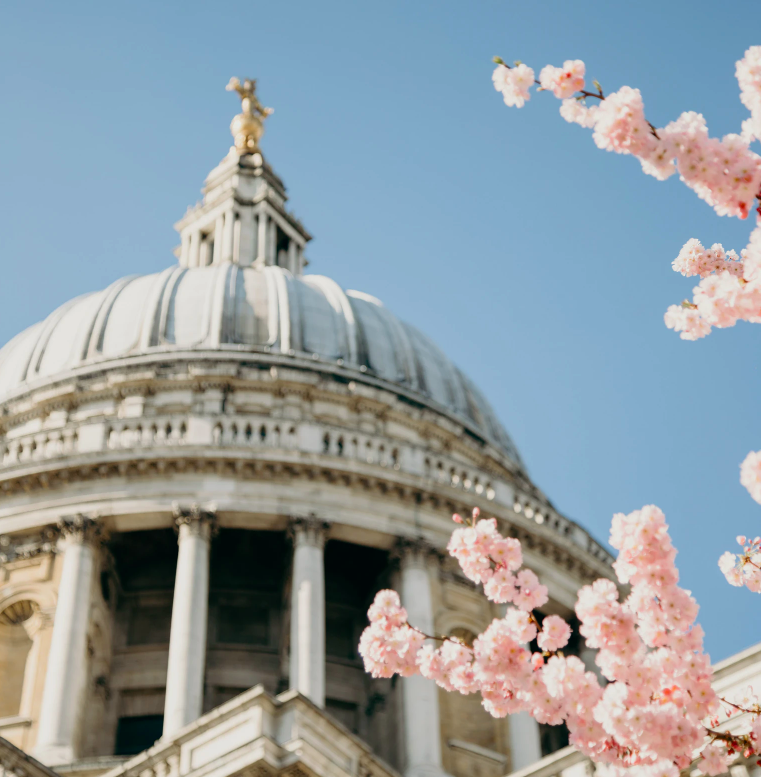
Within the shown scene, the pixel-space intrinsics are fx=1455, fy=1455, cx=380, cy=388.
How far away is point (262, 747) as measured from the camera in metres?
16.8

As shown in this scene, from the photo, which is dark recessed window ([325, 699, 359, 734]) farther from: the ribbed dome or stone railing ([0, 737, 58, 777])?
stone railing ([0, 737, 58, 777])

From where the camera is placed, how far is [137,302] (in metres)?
39.6

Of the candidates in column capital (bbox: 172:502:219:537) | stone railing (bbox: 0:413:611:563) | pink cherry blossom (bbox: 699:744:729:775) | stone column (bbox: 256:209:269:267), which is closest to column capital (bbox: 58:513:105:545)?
stone railing (bbox: 0:413:611:563)

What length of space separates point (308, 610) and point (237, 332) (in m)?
11.3

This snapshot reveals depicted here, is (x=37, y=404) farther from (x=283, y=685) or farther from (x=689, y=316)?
(x=689, y=316)

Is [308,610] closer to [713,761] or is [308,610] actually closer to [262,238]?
[713,761]

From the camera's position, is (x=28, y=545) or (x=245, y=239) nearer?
(x=28, y=545)

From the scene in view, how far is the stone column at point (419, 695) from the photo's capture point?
90.0ft

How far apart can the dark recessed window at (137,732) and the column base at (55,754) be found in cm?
316

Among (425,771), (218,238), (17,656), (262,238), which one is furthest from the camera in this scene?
(218,238)

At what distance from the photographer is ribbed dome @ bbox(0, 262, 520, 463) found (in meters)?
38.0

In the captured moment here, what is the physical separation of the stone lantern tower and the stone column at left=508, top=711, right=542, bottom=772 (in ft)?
0.15

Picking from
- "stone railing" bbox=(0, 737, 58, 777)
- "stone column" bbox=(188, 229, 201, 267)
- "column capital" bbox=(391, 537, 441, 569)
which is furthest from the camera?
"stone column" bbox=(188, 229, 201, 267)

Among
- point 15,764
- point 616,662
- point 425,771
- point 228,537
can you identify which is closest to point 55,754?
point 425,771
